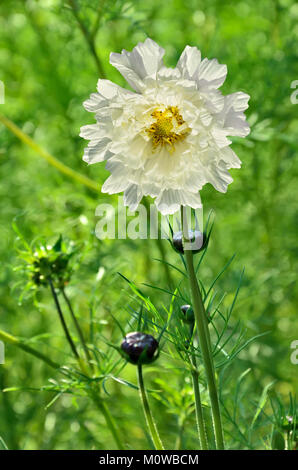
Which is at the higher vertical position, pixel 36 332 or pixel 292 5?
pixel 292 5

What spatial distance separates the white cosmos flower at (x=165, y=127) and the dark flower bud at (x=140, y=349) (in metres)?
0.11

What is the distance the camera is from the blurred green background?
1.00 m

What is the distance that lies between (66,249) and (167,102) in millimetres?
267

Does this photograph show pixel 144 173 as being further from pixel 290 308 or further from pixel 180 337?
pixel 290 308

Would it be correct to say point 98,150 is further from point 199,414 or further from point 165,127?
point 199,414

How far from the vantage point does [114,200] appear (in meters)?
0.97

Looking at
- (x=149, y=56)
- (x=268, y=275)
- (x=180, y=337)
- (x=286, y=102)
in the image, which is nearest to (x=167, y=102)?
(x=149, y=56)

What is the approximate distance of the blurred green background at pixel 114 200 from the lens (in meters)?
1.00

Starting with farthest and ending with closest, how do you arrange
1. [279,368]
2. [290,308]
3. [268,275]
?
[290,308]
[279,368]
[268,275]

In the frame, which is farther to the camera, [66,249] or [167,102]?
[66,249]
